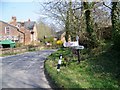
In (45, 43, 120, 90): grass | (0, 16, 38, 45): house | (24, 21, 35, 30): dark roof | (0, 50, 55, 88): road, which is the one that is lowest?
(0, 50, 55, 88): road

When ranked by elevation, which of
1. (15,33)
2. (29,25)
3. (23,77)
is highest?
(29,25)

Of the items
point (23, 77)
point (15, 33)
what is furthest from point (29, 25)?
point (23, 77)

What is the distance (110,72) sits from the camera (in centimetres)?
1363

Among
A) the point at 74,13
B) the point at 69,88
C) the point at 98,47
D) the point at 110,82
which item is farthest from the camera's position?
the point at 74,13

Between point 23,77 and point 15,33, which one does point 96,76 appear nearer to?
point 23,77

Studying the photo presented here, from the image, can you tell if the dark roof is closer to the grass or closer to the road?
the road

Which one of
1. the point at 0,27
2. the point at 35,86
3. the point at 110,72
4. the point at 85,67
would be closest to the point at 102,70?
the point at 110,72

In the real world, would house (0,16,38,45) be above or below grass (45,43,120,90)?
above

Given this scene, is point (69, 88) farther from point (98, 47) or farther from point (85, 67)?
point (98, 47)

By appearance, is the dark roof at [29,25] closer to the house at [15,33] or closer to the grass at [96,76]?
the house at [15,33]

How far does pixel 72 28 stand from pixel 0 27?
42930 mm

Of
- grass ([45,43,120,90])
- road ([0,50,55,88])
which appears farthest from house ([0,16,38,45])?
grass ([45,43,120,90])

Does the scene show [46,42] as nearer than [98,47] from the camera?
No

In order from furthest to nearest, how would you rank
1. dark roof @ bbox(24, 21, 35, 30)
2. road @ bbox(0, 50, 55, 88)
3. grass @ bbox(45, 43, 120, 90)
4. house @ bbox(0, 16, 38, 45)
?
dark roof @ bbox(24, 21, 35, 30), house @ bbox(0, 16, 38, 45), road @ bbox(0, 50, 55, 88), grass @ bbox(45, 43, 120, 90)
